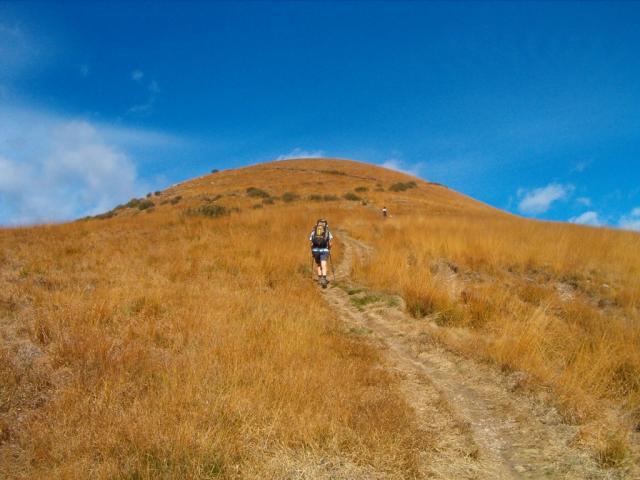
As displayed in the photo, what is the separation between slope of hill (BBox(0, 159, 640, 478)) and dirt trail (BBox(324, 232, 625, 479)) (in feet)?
0.13

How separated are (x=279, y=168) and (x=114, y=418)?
5921 cm

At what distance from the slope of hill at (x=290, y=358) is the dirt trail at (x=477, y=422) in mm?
39

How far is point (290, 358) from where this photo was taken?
212 inches

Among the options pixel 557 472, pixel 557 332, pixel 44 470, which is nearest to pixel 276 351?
pixel 44 470

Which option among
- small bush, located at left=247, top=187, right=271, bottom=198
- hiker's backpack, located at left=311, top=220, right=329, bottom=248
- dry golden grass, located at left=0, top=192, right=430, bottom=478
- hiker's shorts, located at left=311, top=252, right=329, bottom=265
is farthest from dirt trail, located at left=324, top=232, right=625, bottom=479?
small bush, located at left=247, top=187, right=271, bottom=198

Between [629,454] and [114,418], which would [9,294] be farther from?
[629,454]

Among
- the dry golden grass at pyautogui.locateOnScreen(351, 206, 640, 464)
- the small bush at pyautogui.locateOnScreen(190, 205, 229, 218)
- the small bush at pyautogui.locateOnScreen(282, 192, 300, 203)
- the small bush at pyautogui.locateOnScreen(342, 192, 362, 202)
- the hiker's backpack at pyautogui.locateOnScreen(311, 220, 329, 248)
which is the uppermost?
the small bush at pyautogui.locateOnScreen(342, 192, 362, 202)

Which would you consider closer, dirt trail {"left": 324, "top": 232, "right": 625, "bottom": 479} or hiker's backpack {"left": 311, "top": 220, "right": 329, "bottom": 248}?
dirt trail {"left": 324, "top": 232, "right": 625, "bottom": 479}

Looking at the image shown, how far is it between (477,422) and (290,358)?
2.44 meters

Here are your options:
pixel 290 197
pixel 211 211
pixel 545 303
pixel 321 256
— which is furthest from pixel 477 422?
pixel 290 197

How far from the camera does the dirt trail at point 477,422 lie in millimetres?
3783

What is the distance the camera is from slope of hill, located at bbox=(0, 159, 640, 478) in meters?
3.60

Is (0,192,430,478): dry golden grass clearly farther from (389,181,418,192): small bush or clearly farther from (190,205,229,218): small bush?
(389,181,418,192): small bush

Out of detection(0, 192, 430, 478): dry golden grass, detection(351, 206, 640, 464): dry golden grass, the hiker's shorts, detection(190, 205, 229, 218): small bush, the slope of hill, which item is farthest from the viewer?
detection(190, 205, 229, 218): small bush
